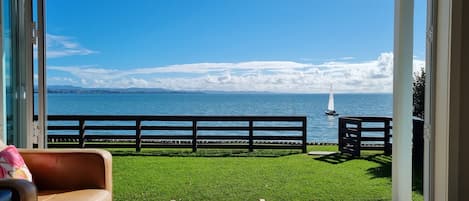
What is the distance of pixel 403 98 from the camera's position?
2666mm

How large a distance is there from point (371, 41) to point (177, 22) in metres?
8.24

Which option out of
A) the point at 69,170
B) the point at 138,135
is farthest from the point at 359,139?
the point at 69,170

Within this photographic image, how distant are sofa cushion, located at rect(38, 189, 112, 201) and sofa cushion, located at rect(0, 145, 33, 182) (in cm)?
14

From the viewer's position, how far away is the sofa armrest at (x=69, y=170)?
7.37 feet

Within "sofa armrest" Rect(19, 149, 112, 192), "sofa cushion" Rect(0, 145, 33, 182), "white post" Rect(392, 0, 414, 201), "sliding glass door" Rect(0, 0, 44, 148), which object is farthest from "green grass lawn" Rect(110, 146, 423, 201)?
"sofa cushion" Rect(0, 145, 33, 182)

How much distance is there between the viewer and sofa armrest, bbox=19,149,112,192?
225 centimetres

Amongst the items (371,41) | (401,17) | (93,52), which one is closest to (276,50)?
(371,41)

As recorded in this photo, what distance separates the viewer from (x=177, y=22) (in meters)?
15.4

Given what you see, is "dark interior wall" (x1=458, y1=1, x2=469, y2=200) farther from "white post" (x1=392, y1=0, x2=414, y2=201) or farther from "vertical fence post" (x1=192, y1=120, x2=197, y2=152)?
"vertical fence post" (x1=192, y1=120, x2=197, y2=152)

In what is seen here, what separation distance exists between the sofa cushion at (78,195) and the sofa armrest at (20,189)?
0.53m

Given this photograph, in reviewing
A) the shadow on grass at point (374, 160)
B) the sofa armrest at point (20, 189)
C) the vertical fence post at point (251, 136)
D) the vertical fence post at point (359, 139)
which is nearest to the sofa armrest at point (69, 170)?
the sofa armrest at point (20, 189)

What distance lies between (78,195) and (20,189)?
25.3 inches

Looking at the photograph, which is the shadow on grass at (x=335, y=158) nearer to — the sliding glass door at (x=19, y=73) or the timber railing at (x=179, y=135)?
the timber railing at (x=179, y=135)

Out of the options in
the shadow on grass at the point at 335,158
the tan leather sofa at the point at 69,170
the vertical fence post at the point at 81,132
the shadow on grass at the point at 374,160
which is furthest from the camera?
the vertical fence post at the point at 81,132
